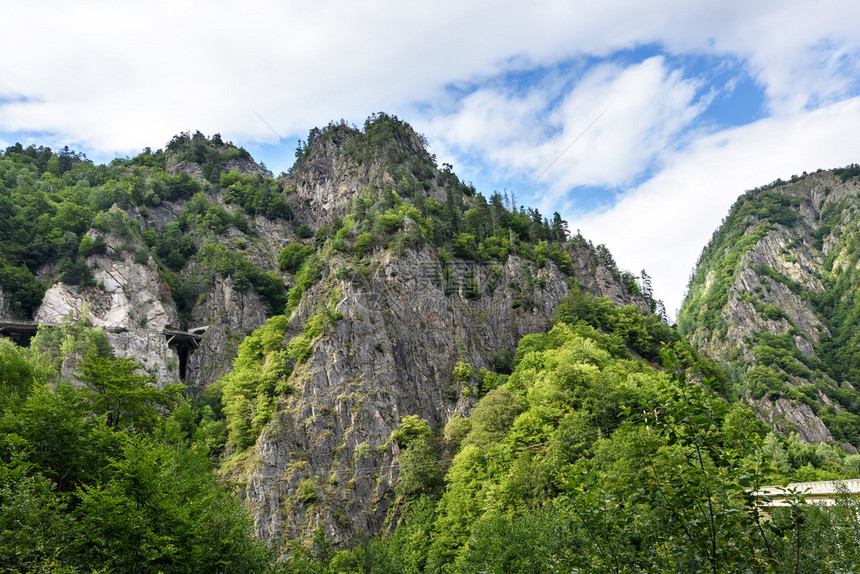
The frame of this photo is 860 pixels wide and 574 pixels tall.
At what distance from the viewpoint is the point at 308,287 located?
268ft

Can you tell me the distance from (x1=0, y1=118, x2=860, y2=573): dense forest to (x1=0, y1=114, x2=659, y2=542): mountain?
1.98 ft

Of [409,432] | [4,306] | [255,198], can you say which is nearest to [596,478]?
[409,432]

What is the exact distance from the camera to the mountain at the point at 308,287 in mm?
62844

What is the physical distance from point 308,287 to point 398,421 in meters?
27.3

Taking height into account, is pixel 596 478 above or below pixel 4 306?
below

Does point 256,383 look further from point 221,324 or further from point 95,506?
point 95,506

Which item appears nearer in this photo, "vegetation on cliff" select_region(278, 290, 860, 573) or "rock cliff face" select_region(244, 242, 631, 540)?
"vegetation on cliff" select_region(278, 290, 860, 573)

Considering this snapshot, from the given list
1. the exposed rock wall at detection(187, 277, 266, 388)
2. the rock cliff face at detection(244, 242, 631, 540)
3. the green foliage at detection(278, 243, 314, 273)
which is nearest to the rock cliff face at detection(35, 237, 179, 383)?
the exposed rock wall at detection(187, 277, 266, 388)

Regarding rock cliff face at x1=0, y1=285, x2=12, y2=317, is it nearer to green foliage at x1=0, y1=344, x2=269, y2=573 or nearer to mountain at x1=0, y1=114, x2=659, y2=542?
mountain at x1=0, y1=114, x2=659, y2=542

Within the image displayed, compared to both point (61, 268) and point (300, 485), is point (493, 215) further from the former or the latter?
point (61, 268)

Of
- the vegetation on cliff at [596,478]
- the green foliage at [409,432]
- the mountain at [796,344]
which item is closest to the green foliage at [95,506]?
the vegetation on cliff at [596,478]

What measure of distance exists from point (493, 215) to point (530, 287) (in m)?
22.0

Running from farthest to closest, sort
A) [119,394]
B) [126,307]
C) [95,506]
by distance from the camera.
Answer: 1. [126,307]
2. [119,394]
3. [95,506]

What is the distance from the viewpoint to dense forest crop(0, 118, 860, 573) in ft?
35.8
